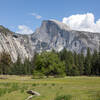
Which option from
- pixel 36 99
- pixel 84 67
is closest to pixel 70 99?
pixel 36 99

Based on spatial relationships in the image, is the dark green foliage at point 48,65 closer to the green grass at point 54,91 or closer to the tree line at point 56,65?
the tree line at point 56,65

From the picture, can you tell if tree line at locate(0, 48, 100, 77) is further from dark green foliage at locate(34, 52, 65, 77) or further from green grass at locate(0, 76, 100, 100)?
green grass at locate(0, 76, 100, 100)

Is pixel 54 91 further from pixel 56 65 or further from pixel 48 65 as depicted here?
pixel 56 65

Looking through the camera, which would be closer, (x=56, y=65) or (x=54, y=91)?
(x=54, y=91)

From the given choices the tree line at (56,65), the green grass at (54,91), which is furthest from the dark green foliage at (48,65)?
the green grass at (54,91)

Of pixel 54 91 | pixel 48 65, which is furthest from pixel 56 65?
pixel 54 91

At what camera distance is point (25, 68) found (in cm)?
12394

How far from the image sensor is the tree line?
82062 millimetres

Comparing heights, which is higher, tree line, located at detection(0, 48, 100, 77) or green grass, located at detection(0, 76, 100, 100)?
tree line, located at detection(0, 48, 100, 77)

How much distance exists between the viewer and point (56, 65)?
274ft

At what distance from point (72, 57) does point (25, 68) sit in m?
30.1

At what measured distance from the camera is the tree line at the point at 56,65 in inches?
3231

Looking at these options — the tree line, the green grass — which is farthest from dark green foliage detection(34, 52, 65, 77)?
the green grass

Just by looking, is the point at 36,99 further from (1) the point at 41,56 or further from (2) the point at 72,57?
(2) the point at 72,57
